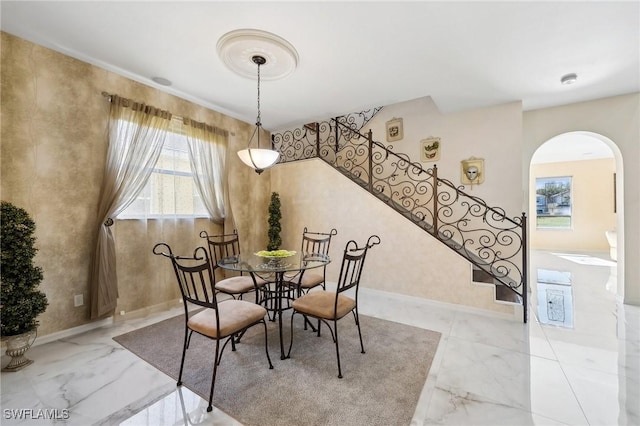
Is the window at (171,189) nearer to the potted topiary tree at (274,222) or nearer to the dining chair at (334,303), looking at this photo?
the potted topiary tree at (274,222)

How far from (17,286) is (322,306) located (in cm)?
256

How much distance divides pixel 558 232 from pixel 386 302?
26.5 feet

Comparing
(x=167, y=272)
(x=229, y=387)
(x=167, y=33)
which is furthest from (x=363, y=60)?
(x=167, y=272)

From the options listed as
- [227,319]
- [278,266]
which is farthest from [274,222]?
[227,319]

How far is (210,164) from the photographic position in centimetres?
407

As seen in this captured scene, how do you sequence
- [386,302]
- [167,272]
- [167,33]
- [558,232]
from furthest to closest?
[558,232]
[386,302]
[167,272]
[167,33]

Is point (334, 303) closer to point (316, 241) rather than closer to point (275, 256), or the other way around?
point (275, 256)

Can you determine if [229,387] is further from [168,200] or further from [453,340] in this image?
[168,200]

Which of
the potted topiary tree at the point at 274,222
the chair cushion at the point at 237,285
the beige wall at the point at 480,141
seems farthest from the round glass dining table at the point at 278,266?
the beige wall at the point at 480,141

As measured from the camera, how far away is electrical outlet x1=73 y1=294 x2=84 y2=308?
2789 mm

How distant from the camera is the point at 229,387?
1.96 meters

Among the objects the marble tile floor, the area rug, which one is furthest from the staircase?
the area rug

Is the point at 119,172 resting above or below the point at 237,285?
above

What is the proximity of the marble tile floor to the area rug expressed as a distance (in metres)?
0.12
